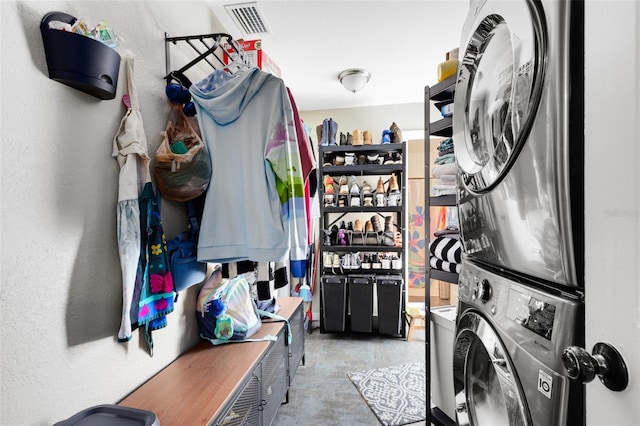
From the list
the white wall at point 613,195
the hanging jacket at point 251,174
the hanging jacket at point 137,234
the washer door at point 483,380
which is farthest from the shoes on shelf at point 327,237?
the white wall at point 613,195

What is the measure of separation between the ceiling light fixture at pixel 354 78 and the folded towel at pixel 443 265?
81.7 inches

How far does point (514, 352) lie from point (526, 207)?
1.00ft

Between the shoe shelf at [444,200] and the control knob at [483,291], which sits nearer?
the control knob at [483,291]

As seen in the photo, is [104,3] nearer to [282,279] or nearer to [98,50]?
[98,50]

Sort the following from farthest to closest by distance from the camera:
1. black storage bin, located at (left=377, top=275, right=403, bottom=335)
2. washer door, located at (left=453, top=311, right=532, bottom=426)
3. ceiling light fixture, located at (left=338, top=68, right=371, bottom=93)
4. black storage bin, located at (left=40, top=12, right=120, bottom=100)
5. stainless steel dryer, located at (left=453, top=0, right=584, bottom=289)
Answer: black storage bin, located at (left=377, top=275, right=403, bottom=335) < ceiling light fixture, located at (left=338, top=68, right=371, bottom=93) < black storage bin, located at (left=40, top=12, right=120, bottom=100) < washer door, located at (left=453, top=311, right=532, bottom=426) < stainless steel dryer, located at (left=453, top=0, right=584, bottom=289)

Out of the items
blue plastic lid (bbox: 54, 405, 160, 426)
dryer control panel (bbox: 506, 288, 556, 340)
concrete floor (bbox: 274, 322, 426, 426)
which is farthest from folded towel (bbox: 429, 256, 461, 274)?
blue plastic lid (bbox: 54, 405, 160, 426)

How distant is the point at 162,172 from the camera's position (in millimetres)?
1344

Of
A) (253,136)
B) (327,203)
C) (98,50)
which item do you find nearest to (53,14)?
(98,50)

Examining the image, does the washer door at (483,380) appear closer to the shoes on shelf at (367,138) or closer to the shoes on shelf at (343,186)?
the shoes on shelf at (343,186)

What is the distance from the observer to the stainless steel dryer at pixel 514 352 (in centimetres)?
54

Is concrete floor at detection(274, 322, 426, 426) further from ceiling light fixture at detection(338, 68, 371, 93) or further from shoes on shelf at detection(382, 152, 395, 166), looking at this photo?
ceiling light fixture at detection(338, 68, 371, 93)

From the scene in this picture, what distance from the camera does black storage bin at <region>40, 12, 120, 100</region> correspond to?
91 cm

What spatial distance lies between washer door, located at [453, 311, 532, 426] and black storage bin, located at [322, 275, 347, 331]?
7.99 ft

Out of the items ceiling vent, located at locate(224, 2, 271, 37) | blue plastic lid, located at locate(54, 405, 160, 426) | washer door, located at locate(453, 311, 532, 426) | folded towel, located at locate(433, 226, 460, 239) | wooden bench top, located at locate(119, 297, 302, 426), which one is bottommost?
wooden bench top, located at locate(119, 297, 302, 426)
